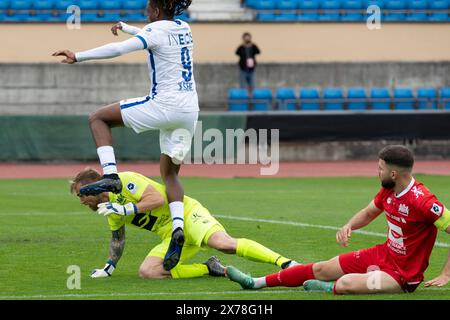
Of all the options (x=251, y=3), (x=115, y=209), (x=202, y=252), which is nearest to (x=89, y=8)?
(x=251, y=3)

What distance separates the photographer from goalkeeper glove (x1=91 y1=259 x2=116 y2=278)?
9282mm

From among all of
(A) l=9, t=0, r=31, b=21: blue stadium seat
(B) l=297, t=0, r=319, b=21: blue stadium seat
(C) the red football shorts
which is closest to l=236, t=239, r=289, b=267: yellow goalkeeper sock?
(C) the red football shorts

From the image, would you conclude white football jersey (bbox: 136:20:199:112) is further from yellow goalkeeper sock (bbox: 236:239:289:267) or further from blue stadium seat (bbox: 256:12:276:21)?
blue stadium seat (bbox: 256:12:276:21)

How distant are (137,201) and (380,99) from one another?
1925 cm

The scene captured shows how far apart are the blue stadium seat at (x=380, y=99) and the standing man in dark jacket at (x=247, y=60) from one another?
3196 millimetres

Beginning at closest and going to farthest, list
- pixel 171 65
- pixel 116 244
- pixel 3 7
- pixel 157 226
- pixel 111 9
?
pixel 171 65, pixel 116 244, pixel 157 226, pixel 3 7, pixel 111 9

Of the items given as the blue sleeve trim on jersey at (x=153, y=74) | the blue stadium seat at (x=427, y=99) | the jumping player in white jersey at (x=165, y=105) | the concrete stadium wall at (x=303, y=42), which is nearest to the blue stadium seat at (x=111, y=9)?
the concrete stadium wall at (x=303, y=42)

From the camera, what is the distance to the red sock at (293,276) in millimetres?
8086

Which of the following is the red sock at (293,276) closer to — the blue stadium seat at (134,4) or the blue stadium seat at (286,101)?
the blue stadium seat at (286,101)

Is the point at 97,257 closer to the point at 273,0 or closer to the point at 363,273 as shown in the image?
the point at 363,273

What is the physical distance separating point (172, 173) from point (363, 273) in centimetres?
232

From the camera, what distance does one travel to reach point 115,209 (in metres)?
8.77

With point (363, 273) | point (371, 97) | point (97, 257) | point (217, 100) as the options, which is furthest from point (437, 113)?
point (363, 273)

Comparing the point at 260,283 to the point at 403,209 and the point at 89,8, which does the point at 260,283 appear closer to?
the point at 403,209
